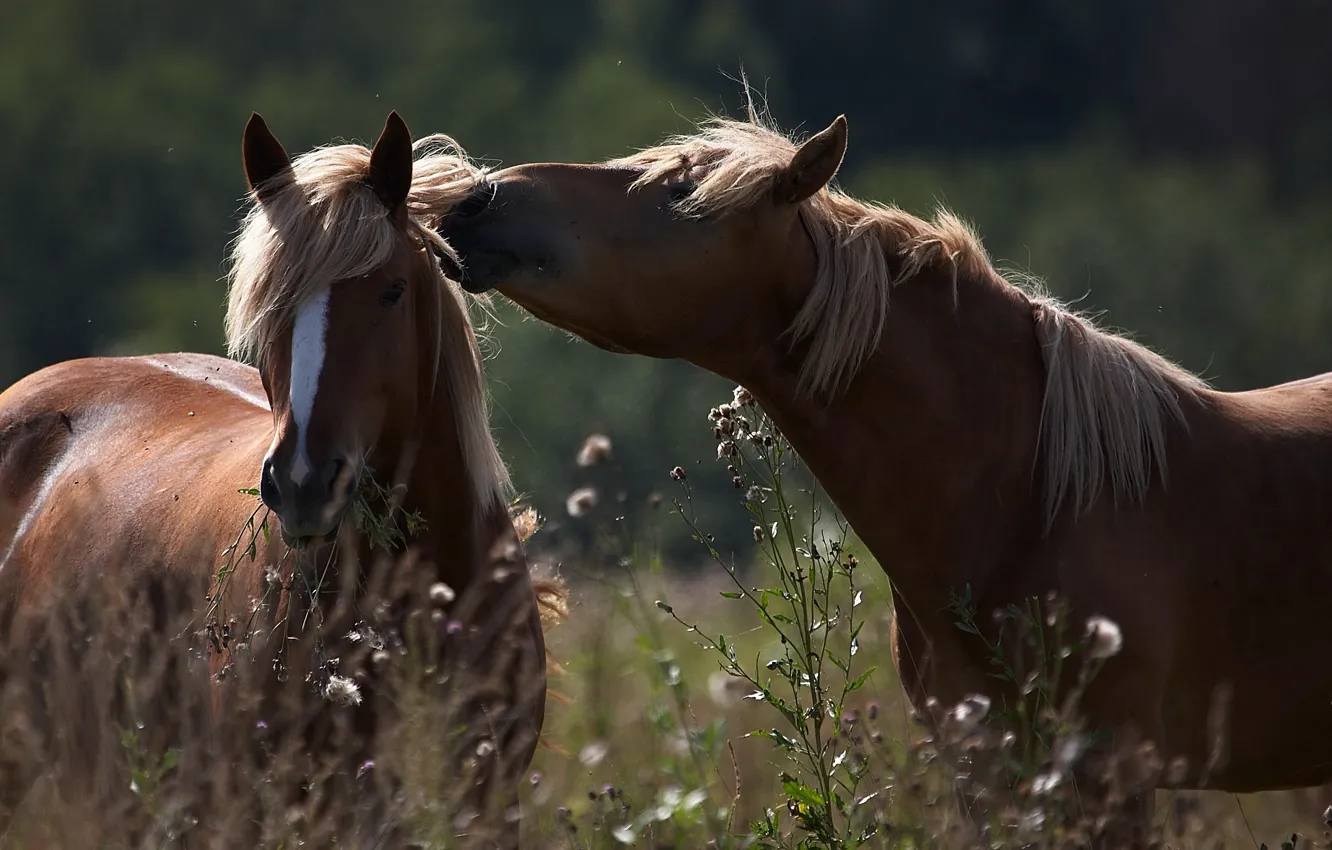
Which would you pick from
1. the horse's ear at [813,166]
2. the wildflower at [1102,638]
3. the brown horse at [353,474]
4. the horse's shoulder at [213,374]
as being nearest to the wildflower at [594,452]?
the brown horse at [353,474]

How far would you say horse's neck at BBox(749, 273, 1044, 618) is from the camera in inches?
148

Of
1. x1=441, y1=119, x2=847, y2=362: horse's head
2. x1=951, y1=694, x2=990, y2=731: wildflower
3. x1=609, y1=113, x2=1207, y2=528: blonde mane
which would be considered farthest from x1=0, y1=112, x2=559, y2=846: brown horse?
x1=951, y1=694, x2=990, y2=731: wildflower

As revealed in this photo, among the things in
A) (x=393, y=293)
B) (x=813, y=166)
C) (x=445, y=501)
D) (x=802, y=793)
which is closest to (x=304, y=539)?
(x=445, y=501)

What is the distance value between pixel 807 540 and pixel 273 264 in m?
1.62

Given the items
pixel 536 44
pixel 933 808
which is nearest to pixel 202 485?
pixel 933 808

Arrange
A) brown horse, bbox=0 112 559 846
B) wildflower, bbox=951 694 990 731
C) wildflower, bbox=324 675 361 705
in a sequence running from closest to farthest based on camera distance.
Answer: wildflower, bbox=951 694 990 731 < wildflower, bbox=324 675 361 705 < brown horse, bbox=0 112 559 846

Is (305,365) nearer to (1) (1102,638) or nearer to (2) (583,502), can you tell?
(2) (583,502)

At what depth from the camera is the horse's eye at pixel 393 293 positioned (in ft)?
12.3

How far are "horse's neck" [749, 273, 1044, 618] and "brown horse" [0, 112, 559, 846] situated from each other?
0.85m

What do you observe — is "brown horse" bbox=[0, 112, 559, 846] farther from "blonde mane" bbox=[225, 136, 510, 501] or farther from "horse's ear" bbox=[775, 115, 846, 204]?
"horse's ear" bbox=[775, 115, 846, 204]

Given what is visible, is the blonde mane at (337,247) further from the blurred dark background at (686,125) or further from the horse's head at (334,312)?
the blurred dark background at (686,125)

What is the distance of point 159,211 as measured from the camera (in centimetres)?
3244

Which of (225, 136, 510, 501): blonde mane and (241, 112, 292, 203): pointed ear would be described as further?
(241, 112, 292, 203): pointed ear

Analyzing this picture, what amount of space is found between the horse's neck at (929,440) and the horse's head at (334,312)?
896 mm
